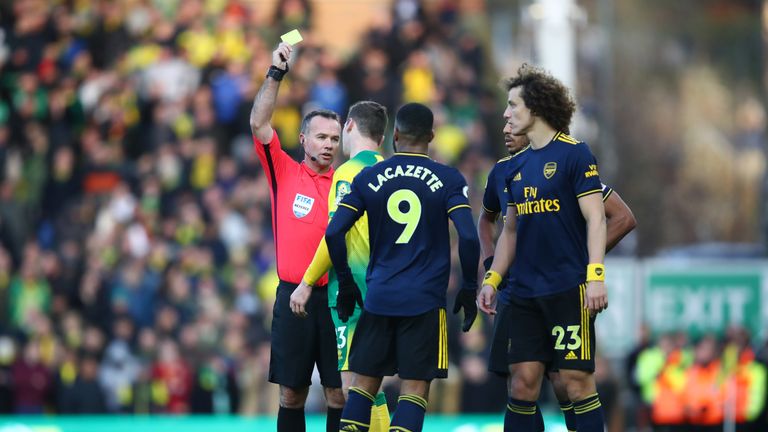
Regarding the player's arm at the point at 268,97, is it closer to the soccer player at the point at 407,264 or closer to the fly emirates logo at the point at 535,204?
→ the soccer player at the point at 407,264

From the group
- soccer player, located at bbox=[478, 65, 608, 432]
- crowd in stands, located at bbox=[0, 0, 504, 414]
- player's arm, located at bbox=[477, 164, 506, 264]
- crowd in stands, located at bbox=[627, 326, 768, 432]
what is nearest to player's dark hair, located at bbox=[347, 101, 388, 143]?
player's arm, located at bbox=[477, 164, 506, 264]

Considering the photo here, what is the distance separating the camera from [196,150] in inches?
816

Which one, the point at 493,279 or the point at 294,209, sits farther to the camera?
the point at 294,209

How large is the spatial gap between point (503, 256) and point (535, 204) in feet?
1.49

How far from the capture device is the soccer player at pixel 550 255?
8180 millimetres

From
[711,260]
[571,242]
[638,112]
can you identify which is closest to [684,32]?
[638,112]

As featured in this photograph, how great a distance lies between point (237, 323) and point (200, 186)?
2531 mm

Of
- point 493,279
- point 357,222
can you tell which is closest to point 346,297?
point 357,222

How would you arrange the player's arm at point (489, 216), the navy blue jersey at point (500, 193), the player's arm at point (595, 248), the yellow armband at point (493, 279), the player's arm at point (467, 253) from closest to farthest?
the player's arm at point (595, 248) → the player's arm at point (467, 253) → the yellow armband at point (493, 279) → the navy blue jersey at point (500, 193) → the player's arm at point (489, 216)

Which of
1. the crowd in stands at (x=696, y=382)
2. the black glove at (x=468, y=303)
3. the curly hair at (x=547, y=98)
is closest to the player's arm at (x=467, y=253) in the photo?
the black glove at (x=468, y=303)

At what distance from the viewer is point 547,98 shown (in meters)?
8.41

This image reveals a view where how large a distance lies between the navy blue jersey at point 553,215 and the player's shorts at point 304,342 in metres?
1.38

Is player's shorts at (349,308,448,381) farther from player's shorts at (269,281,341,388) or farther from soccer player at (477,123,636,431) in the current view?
player's shorts at (269,281,341,388)

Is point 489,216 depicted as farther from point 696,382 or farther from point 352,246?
point 696,382
